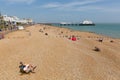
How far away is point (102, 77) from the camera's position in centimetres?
1500

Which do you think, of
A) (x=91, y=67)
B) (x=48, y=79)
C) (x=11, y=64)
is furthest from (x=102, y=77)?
(x=11, y=64)

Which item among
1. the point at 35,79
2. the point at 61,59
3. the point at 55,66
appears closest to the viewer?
the point at 35,79

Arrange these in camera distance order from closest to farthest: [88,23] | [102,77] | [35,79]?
[35,79] → [102,77] → [88,23]

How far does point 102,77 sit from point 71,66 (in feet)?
10.9

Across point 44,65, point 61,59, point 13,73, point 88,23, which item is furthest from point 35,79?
point 88,23

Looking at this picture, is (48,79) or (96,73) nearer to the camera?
(48,79)

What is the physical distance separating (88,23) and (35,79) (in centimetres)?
17748

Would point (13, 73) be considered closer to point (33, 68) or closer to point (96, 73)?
point (33, 68)

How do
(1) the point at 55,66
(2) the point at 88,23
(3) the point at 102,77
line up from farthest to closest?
(2) the point at 88,23 → (1) the point at 55,66 → (3) the point at 102,77

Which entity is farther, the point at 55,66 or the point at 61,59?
the point at 61,59

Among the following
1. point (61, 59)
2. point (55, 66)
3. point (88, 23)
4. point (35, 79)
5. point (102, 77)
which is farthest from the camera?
point (88, 23)

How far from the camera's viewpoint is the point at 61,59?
20.0 m

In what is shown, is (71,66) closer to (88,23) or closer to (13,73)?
(13,73)

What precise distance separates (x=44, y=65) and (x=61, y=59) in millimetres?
2928
